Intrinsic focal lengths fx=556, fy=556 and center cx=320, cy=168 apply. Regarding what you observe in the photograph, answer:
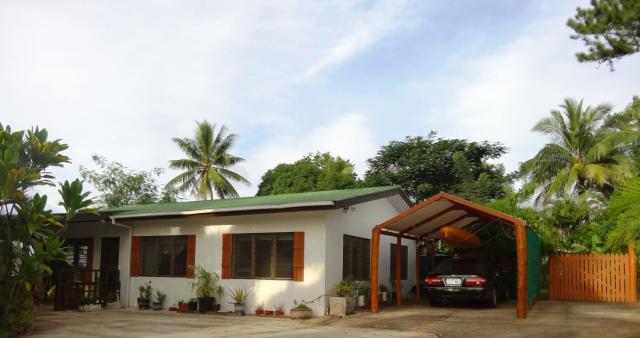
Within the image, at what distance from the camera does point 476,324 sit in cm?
1108

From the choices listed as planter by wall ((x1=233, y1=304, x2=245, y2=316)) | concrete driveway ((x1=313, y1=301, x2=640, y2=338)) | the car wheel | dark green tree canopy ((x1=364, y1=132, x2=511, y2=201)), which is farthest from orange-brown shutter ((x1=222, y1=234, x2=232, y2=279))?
dark green tree canopy ((x1=364, y1=132, x2=511, y2=201))

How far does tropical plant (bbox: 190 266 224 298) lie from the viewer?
46.3ft

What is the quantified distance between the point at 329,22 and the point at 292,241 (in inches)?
208

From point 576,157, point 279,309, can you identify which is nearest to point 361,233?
point 279,309

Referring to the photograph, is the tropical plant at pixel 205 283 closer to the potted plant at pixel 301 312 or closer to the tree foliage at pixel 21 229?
the potted plant at pixel 301 312

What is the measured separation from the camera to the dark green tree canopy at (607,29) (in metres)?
9.00

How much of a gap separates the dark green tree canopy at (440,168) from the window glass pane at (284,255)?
19965mm

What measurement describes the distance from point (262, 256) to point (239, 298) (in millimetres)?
1165

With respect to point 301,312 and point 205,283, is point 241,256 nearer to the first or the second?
point 205,283

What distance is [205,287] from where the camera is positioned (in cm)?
1413

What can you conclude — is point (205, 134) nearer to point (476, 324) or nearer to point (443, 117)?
point (443, 117)

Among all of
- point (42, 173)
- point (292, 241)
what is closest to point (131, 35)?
point (42, 173)

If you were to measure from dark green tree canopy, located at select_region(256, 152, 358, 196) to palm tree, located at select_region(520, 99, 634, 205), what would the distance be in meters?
11.9

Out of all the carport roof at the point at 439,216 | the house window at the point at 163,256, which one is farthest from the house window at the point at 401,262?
the house window at the point at 163,256
